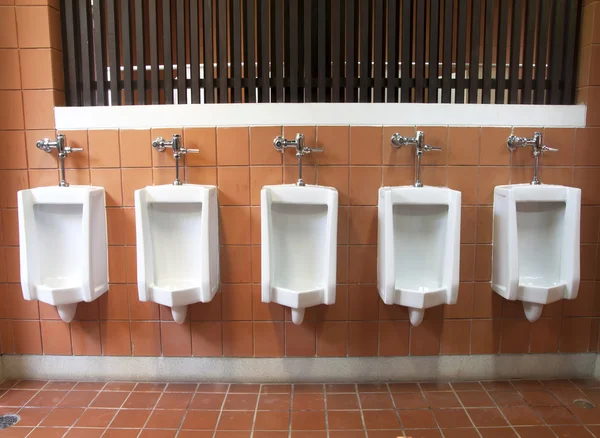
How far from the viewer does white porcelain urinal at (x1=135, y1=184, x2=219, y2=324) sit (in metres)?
1.95

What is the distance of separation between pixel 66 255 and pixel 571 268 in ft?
8.04

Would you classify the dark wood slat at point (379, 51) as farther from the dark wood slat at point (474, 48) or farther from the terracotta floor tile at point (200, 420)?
the terracotta floor tile at point (200, 420)

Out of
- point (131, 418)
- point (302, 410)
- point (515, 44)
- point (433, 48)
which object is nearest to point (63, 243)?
point (131, 418)

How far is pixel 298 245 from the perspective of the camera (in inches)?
82.0

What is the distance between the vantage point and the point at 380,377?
2268 millimetres

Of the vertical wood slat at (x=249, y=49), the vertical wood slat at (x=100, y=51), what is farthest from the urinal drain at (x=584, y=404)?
the vertical wood slat at (x=100, y=51)

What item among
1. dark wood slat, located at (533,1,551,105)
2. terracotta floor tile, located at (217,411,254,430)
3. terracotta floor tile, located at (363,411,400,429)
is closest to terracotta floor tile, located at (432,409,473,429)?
terracotta floor tile, located at (363,411,400,429)

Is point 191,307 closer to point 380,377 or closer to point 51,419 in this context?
point 51,419

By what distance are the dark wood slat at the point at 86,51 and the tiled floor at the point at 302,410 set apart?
4.95ft

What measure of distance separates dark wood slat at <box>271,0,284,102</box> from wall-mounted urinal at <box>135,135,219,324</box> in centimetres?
55

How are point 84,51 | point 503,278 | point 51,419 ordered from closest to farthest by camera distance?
point 51,419, point 503,278, point 84,51

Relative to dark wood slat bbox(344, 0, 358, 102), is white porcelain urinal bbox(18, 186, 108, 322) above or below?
below

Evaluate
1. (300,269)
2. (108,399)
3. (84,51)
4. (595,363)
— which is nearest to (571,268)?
(595,363)

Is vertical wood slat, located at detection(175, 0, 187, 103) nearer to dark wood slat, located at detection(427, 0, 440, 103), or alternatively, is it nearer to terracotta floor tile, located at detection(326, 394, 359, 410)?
dark wood slat, located at detection(427, 0, 440, 103)
